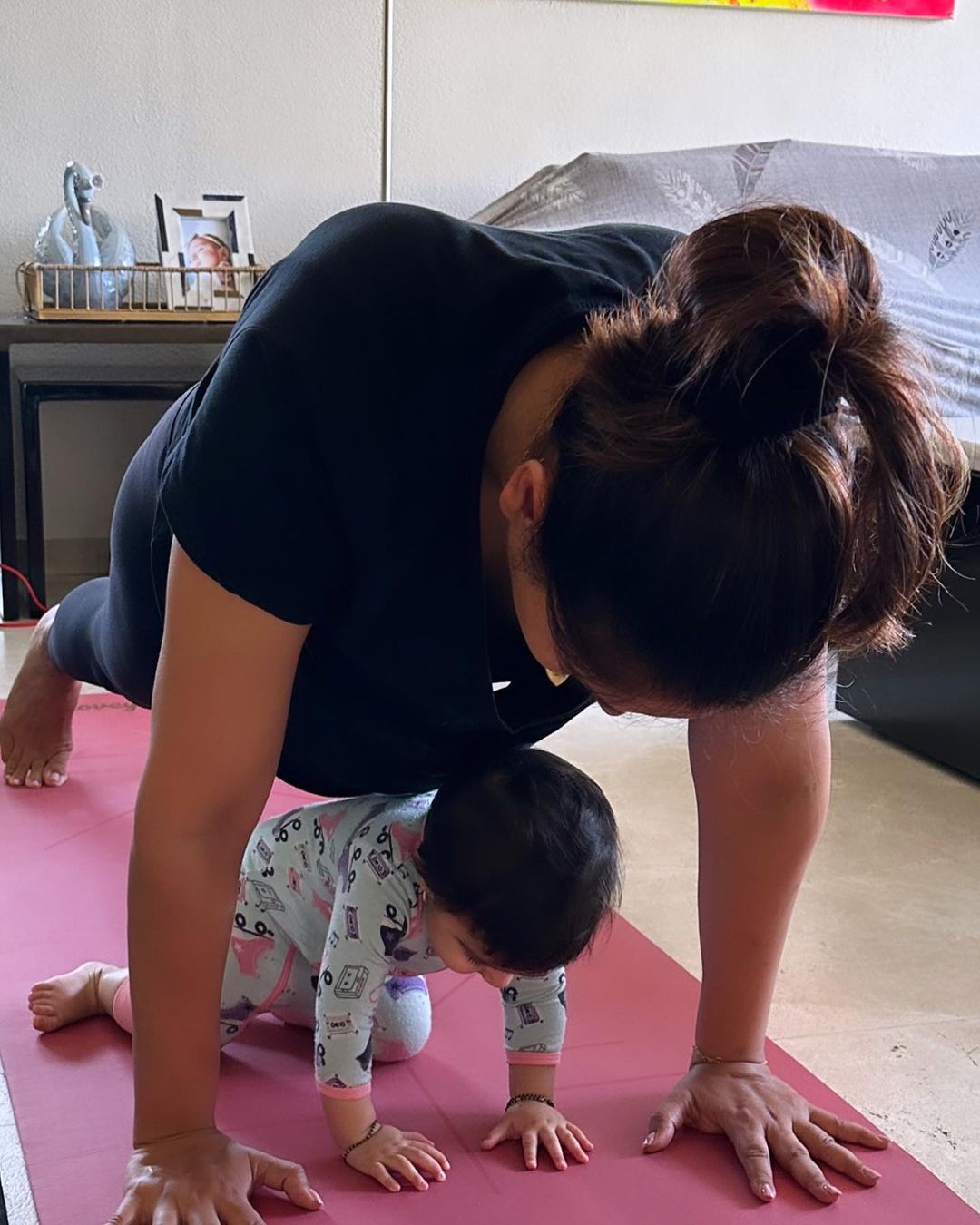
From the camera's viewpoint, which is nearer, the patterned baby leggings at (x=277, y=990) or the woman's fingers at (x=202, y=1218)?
the woman's fingers at (x=202, y=1218)

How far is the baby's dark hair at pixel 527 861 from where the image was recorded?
98 cm

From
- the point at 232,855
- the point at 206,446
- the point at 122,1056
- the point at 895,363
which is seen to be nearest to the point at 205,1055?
the point at 232,855

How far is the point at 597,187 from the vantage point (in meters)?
2.90

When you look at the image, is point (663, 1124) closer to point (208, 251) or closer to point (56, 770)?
point (56, 770)

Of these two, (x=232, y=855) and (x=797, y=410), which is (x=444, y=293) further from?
(x=232, y=855)

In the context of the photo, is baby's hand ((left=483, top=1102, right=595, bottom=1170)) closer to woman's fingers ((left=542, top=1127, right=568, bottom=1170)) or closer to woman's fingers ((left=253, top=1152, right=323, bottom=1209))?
woman's fingers ((left=542, top=1127, right=568, bottom=1170))

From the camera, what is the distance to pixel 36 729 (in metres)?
1.80

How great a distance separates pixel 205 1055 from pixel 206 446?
41 cm

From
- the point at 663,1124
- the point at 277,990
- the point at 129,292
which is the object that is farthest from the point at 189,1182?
the point at 129,292

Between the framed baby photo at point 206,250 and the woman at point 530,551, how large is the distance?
1.78 metres

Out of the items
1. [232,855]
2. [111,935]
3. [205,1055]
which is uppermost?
[232,855]

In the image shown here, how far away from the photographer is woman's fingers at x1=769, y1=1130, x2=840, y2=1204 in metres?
1.07

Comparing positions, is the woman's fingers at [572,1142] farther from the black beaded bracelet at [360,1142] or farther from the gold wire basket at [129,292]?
the gold wire basket at [129,292]

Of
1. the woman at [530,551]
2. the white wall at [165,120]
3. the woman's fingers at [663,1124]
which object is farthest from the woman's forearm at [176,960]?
Result: the white wall at [165,120]
